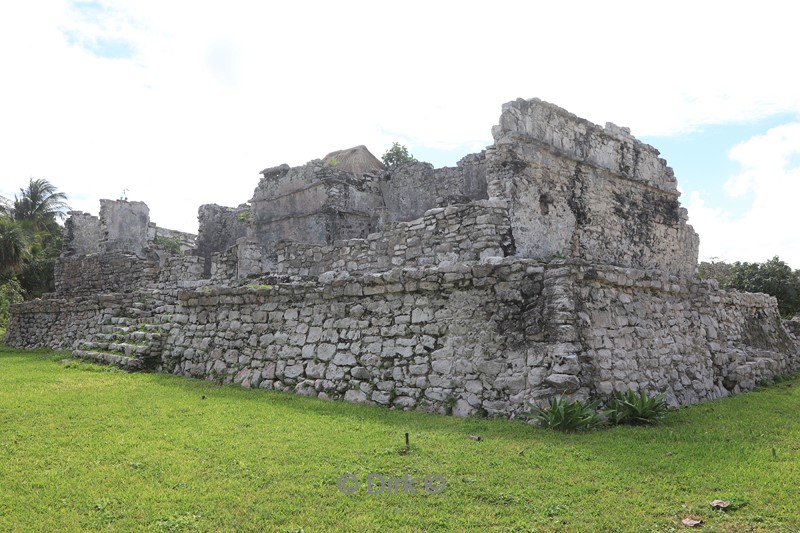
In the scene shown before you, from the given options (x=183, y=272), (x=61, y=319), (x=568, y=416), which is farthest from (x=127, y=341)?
(x=568, y=416)

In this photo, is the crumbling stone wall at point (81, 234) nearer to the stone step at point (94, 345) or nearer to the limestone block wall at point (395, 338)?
the stone step at point (94, 345)

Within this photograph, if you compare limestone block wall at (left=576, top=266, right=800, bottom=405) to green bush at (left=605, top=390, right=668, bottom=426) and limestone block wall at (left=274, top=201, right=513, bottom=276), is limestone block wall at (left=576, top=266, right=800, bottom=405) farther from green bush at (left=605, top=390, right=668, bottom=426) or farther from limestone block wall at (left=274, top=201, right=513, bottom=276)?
limestone block wall at (left=274, top=201, right=513, bottom=276)

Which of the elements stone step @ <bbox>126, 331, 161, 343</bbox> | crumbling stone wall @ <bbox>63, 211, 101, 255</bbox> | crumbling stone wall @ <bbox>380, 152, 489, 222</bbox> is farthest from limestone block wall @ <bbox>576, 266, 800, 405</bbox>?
crumbling stone wall @ <bbox>63, 211, 101, 255</bbox>

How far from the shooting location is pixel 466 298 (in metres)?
7.86

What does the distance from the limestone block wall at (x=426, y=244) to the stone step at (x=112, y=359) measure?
367cm

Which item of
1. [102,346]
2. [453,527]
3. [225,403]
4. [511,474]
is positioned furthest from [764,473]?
[102,346]

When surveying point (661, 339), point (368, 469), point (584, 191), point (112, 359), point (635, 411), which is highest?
point (584, 191)

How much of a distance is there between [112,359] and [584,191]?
10.7 meters

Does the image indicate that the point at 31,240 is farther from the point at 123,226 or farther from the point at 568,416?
the point at 568,416

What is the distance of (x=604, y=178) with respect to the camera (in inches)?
534

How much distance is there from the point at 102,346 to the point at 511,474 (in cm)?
1072

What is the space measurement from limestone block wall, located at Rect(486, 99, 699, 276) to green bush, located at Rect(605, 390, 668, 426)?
4.51 m

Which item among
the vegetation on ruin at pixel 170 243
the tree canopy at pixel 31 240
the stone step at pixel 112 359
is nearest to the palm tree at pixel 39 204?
the tree canopy at pixel 31 240

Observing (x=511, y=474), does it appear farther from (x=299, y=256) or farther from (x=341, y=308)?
(x=299, y=256)
